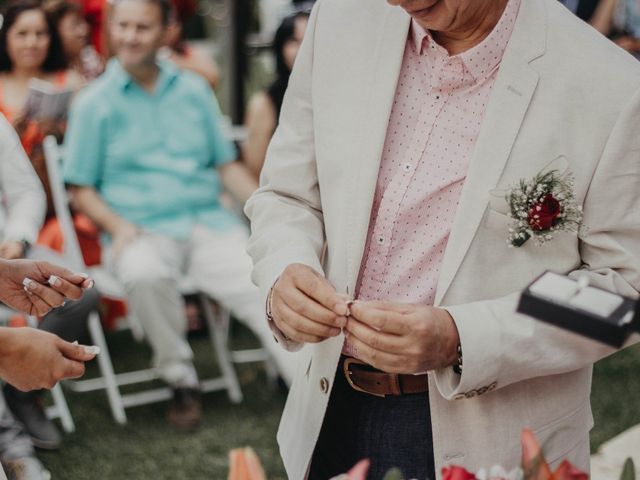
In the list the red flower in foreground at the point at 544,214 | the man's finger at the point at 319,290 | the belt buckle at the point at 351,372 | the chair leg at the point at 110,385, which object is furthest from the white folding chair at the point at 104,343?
the red flower in foreground at the point at 544,214

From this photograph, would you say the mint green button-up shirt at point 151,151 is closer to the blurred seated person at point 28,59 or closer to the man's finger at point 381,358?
the blurred seated person at point 28,59

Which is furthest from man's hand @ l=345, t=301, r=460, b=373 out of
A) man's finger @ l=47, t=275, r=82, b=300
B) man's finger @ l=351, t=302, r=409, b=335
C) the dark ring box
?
man's finger @ l=47, t=275, r=82, b=300

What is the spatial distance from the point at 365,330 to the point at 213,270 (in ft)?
10.9

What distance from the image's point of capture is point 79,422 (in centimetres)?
486

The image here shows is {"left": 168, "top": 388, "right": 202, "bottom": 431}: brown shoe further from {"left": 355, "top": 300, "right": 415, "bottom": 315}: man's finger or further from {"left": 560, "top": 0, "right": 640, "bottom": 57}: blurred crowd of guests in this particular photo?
{"left": 560, "top": 0, "right": 640, "bottom": 57}: blurred crowd of guests

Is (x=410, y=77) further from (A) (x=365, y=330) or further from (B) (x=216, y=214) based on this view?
(B) (x=216, y=214)

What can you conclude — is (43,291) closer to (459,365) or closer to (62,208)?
A: (459,365)

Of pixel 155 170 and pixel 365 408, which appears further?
pixel 155 170

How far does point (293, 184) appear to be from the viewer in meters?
2.30

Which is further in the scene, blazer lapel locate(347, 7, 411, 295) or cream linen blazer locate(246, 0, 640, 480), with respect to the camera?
blazer lapel locate(347, 7, 411, 295)

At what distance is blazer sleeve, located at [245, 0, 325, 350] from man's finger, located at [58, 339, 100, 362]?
1.32 feet

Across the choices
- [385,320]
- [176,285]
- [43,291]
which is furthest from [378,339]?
[176,285]

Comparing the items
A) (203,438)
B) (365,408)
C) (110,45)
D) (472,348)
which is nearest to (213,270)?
(203,438)

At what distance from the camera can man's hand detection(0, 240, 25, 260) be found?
4246 mm
